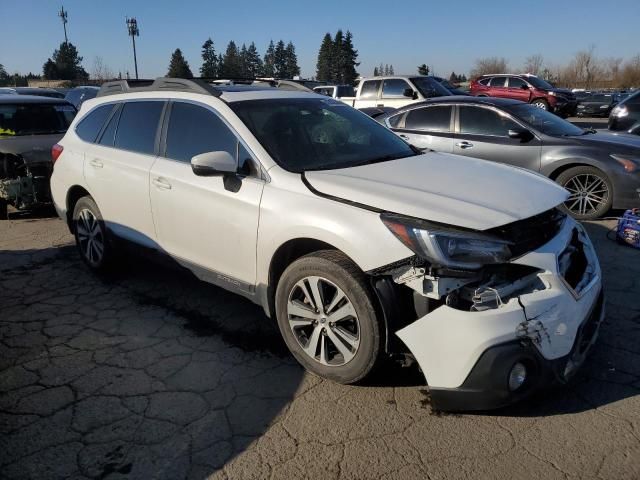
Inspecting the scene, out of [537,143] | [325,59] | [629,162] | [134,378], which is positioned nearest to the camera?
[134,378]

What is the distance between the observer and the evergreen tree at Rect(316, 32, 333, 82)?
86.1 metres

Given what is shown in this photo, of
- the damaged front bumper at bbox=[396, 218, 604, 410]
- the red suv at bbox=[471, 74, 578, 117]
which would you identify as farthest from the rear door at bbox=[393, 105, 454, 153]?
the red suv at bbox=[471, 74, 578, 117]

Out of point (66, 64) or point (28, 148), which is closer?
point (28, 148)

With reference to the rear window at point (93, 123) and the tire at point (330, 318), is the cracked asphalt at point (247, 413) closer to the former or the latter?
the tire at point (330, 318)

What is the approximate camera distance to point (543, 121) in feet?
23.2

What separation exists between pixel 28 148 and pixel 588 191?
24.9ft

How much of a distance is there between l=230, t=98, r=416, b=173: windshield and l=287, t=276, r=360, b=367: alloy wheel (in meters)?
0.80

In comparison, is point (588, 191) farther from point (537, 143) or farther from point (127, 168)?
point (127, 168)

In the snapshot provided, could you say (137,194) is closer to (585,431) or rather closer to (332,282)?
(332,282)

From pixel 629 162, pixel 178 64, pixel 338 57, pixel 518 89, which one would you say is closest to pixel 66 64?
pixel 178 64

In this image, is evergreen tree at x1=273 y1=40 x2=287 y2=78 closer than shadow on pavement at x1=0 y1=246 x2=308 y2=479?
No

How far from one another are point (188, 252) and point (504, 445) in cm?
249

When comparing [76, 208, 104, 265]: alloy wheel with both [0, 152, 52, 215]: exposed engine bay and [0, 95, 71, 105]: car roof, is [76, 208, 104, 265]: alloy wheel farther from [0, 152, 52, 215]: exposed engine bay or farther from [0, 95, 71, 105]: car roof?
[0, 95, 71, 105]: car roof

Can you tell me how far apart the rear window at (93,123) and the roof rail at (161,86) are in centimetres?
18
